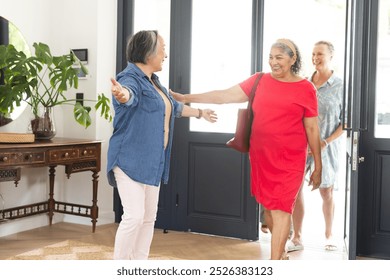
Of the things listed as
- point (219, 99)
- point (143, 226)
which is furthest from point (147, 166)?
point (219, 99)

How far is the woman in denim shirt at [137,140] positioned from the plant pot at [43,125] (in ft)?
5.50

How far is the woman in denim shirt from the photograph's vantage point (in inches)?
104

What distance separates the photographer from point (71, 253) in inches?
149

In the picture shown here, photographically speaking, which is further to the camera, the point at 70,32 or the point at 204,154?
the point at 70,32

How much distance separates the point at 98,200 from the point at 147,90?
2463mm

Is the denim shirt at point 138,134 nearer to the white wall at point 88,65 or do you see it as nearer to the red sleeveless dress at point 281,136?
the red sleeveless dress at point 281,136

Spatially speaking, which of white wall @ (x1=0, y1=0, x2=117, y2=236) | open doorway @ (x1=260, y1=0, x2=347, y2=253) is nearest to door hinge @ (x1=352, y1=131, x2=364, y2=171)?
white wall @ (x1=0, y1=0, x2=117, y2=236)

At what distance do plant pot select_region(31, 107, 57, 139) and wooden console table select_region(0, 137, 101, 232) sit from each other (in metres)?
0.09

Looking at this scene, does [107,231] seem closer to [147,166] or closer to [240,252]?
[240,252]

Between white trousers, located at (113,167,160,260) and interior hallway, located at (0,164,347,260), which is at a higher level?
white trousers, located at (113,167,160,260)

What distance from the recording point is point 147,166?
268 cm

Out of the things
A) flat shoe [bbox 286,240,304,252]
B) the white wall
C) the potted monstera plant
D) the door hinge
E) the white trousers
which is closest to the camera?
the white trousers

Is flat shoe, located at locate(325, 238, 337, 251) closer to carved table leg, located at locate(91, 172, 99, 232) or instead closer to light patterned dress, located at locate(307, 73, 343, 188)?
light patterned dress, located at locate(307, 73, 343, 188)

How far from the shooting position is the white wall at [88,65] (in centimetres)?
464
